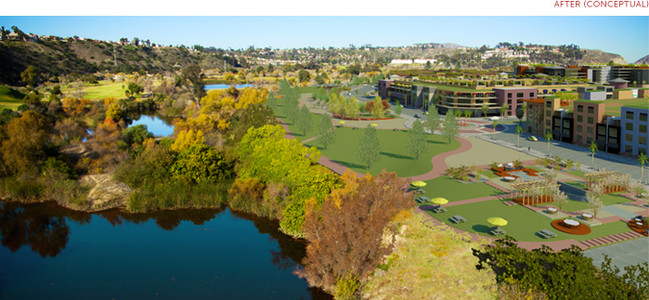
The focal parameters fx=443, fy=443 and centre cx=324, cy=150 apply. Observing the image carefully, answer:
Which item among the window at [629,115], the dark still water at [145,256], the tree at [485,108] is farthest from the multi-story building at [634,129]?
the dark still water at [145,256]

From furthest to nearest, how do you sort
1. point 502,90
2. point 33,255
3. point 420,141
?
point 502,90
point 420,141
point 33,255

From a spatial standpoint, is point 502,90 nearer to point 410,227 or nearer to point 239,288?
point 410,227

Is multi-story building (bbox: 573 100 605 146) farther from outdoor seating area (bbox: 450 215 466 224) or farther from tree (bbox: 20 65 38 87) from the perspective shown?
tree (bbox: 20 65 38 87)

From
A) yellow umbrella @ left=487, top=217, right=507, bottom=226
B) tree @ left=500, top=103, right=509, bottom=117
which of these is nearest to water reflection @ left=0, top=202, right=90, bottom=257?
yellow umbrella @ left=487, top=217, right=507, bottom=226

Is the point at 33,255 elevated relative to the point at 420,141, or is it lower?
lower

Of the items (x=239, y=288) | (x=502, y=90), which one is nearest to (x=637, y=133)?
(x=502, y=90)

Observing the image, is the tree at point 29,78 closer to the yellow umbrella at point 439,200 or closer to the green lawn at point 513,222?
the yellow umbrella at point 439,200

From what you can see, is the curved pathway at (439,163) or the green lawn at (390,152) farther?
the green lawn at (390,152)
